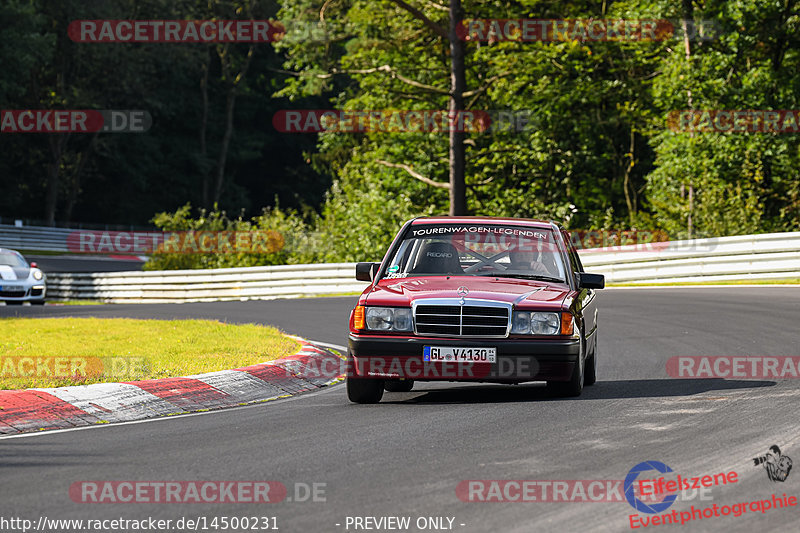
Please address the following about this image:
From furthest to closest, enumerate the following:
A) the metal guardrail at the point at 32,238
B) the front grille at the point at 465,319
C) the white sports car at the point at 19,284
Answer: the metal guardrail at the point at 32,238 < the white sports car at the point at 19,284 < the front grille at the point at 465,319

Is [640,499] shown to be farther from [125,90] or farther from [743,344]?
[125,90]

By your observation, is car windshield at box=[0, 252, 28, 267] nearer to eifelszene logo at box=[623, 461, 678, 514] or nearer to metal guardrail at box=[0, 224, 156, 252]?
eifelszene logo at box=[623, 461, 678, 514]

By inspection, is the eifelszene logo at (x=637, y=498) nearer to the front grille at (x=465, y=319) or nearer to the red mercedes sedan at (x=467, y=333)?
the red mercedes sedan at (x=467, y=333)

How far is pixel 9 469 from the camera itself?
657 centimetres

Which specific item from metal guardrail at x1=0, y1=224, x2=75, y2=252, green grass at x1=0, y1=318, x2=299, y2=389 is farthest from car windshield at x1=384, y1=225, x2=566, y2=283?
metal guardrail at x1=0, y1=224, x2=75, y2=252

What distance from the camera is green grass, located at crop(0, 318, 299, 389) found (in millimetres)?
10661

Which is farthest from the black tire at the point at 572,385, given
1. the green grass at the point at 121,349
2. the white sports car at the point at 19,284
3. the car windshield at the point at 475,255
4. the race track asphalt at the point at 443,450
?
the white sports car at the point at 19,284

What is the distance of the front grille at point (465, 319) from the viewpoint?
906cm

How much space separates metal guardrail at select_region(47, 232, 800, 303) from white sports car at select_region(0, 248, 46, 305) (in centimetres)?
361

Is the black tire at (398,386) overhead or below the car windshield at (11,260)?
below

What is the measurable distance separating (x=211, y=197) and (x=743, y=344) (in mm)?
67592

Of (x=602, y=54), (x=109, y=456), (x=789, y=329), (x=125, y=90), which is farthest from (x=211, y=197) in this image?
(x=109, y=456)

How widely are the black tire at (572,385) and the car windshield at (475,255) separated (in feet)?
3.51

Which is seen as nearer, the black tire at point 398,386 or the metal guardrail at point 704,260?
the black tire at point 398,386
